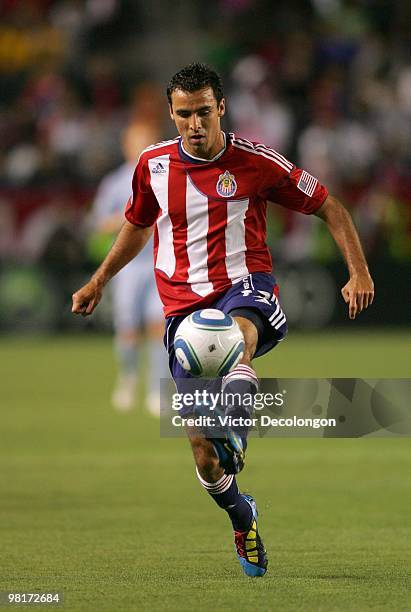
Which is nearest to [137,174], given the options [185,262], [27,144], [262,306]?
[185,262]

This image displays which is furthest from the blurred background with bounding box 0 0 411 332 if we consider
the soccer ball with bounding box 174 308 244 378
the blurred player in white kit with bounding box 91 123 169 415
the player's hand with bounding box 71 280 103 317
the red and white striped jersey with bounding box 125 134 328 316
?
the soccer ball with bounding box 174 308 244 378

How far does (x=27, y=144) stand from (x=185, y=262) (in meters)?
14.9

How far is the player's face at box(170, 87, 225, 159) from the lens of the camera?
587 cm

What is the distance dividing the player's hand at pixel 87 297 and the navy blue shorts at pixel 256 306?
0.36m

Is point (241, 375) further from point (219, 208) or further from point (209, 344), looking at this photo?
point (219, 208)

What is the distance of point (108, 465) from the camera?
9.55m

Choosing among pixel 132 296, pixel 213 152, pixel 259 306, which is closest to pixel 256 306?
pixel 259 306

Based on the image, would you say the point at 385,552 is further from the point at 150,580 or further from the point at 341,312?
the point at 341,312

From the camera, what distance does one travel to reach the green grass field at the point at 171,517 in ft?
18.1

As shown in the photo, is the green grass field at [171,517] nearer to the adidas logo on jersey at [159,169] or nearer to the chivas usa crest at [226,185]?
the chivas usa crest at [226,185]

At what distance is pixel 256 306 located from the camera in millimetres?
5930

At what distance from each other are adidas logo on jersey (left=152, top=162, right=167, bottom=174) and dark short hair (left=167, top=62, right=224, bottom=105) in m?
0.36

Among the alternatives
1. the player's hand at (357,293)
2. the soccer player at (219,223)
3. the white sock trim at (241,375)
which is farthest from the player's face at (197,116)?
the white sock trim at (241,375)

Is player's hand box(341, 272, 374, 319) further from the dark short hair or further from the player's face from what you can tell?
the dark short hair
